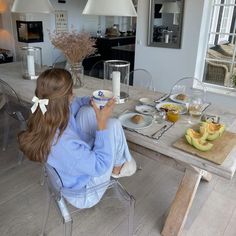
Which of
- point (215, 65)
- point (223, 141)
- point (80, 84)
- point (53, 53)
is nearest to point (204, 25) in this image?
point (215, 65)

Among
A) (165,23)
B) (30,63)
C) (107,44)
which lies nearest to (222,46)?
(165,23)

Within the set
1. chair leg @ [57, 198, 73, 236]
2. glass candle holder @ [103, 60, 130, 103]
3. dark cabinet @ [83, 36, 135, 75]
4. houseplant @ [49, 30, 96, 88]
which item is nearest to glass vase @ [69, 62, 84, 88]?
houseplant @ [49, 30, 96, 88]

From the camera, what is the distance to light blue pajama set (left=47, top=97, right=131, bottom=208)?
1140 mm

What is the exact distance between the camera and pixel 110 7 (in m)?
1.44

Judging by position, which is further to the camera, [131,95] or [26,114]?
[26,114]

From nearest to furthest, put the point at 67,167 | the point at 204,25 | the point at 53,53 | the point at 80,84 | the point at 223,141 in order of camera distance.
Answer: the point at 67,167, the point at 223,141, the point at 80,84, the point at 204,25, the point at 53,53

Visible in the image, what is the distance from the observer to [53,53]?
549cm

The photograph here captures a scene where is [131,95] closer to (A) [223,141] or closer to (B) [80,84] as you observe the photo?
(B) [80,84]

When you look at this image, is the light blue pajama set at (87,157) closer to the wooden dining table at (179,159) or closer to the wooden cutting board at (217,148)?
the wooden dining table at (179,159)

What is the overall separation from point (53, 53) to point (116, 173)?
15.2ft

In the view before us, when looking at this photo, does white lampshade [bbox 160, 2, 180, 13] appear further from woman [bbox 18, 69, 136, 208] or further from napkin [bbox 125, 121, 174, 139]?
woman [bbox 18, 69, 136, 208]

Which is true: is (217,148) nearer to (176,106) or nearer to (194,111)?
(194,111)

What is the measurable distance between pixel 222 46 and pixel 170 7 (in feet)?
2.96

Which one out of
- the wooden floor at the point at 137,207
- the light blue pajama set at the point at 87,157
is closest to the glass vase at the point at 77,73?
the light blue pajama set at the point at 87,157
